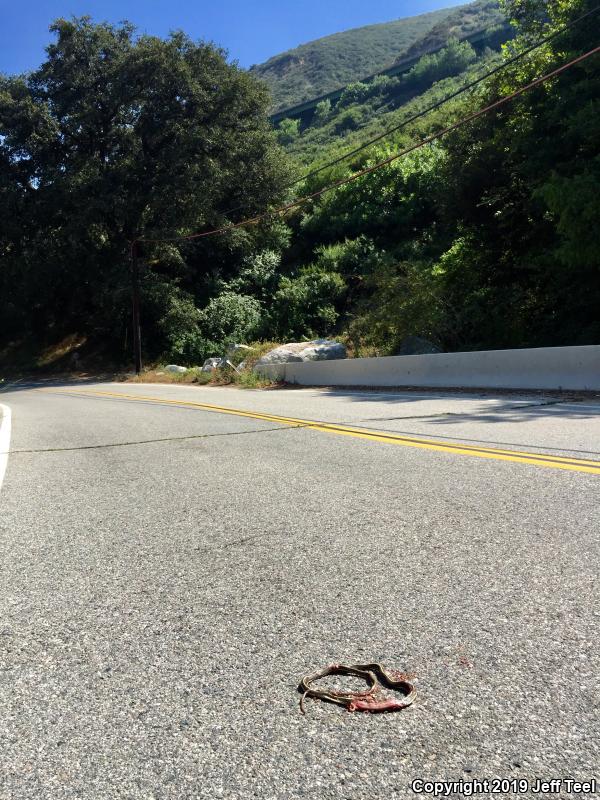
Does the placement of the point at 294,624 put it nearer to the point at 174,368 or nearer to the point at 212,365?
the point at 212,365

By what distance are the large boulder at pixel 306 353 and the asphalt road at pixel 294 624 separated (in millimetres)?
17112

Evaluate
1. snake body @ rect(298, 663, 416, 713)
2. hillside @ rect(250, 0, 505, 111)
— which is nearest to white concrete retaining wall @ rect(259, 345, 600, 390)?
snake body @ rect(298, 663, 416, 713)

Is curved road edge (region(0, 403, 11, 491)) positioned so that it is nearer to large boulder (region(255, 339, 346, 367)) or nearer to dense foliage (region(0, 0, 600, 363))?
large boulder (region(255, 339, 346, 367))

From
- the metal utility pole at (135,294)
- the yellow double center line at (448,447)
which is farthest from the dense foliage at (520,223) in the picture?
the metal utility pole at (135,294)

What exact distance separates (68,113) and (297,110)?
8746cm

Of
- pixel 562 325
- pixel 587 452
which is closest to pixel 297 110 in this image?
pixel 562 325

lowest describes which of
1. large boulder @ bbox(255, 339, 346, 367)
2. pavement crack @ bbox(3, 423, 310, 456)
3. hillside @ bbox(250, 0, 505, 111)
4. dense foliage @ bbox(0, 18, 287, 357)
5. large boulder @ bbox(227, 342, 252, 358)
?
pavement crack @ bbox(3, 423, 310, 456)

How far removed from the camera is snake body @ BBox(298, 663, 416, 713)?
7.52 feet

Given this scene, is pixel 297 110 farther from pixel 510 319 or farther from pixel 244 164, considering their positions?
pixel 510 319

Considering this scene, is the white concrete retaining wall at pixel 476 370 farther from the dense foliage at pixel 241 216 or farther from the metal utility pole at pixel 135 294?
the metal utility pole at pixel 135 294

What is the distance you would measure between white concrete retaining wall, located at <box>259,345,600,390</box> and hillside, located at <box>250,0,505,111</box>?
379ft

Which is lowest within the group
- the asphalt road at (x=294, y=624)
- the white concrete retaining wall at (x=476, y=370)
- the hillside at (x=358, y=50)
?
the asphalt road at (x=294, y=624)

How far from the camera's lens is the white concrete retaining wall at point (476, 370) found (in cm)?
1300

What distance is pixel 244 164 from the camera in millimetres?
38719
